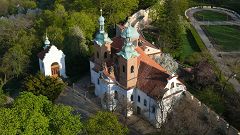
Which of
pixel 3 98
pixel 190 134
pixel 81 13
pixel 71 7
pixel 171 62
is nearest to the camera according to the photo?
pixel 190 134

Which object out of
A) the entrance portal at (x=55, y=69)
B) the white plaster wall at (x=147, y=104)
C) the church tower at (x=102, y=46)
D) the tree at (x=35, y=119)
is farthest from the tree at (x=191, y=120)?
the entrance portal at (x=55, y=69)

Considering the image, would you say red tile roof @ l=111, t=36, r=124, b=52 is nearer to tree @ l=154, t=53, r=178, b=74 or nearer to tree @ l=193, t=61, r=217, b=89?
tree @ l=154, t=53, r=178, b=74

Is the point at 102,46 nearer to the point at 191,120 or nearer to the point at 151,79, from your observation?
the point at 151,79

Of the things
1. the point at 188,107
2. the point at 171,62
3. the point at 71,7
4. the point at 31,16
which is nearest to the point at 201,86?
the point at 171,62

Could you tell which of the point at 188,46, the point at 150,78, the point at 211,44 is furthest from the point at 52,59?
the point at 211,44

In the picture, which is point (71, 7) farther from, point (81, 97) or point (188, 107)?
point (188, 107)

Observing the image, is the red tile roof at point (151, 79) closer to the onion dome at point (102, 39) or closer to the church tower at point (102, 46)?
the church tower at point (102, 46)

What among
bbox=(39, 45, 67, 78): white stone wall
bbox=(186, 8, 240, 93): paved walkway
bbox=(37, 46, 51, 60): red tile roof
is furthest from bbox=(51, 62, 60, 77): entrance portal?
bbox=(186, 8, 240, 93): paved walkway
